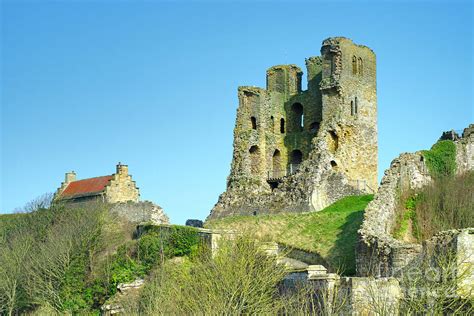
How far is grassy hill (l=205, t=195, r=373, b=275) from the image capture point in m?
36.3

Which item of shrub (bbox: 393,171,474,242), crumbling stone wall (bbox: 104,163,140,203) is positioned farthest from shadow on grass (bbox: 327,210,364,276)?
crumbling stone wall (bbox: 104,163,140,203)

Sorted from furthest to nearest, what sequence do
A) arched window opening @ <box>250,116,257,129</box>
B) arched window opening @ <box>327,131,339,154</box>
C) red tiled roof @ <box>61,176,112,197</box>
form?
red tiled roof @ <box>61,176,112,197</box>, arched window opening @ <box>250,116,257,129</box>, arched window opening @ <box>327,131,339,154</box>

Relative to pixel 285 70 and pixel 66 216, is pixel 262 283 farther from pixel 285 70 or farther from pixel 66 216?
pixel 285 70

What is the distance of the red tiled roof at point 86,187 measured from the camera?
55.5 meters

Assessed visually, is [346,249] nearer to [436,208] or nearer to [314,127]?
[436,208]

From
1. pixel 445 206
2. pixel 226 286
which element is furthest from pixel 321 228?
pixel 226 286

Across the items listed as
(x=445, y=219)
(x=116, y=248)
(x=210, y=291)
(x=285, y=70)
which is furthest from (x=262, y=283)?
(x=285, y=70)

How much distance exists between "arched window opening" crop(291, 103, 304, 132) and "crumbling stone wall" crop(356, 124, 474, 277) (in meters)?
12.7

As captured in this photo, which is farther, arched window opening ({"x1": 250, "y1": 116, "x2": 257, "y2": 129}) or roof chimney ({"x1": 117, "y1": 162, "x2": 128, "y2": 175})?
roof chimney ({"x1": 117, "y1": 162, "x2": 128, "y2": 175})

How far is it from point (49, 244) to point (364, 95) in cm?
1829

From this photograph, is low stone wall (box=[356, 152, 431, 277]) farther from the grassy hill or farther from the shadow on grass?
Answer: the grassy hill

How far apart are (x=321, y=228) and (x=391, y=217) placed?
15.1 ft

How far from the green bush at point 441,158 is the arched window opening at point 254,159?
1231cm

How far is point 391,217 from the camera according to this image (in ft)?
Answer: 119
